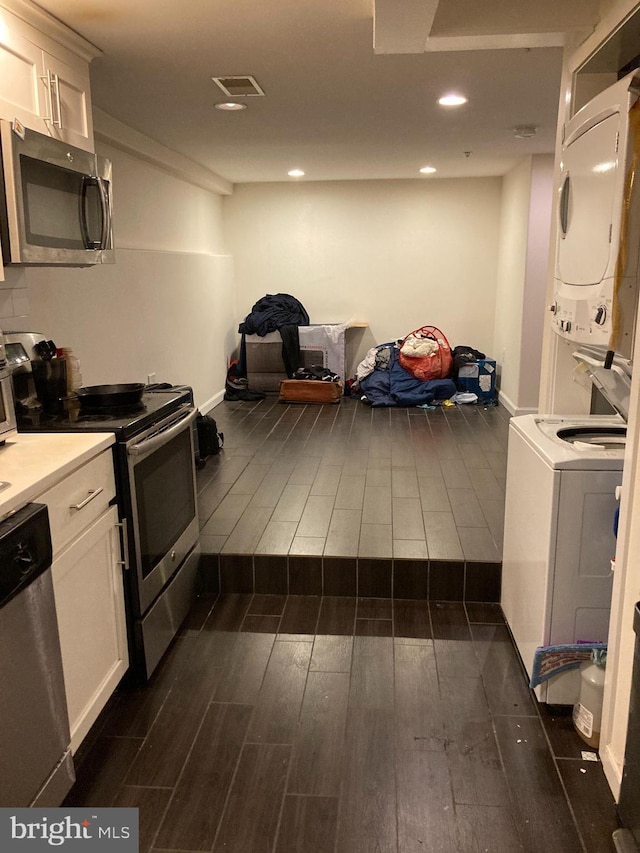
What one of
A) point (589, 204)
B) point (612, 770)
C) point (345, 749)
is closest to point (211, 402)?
point (345, 749)

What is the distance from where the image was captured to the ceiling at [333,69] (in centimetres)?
239

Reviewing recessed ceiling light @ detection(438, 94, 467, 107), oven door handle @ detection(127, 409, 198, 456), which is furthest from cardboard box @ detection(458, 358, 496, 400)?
oven door handle @ detection(127, 409, 198, 456)

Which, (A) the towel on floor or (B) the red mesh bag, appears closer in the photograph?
(A) the towel on floor

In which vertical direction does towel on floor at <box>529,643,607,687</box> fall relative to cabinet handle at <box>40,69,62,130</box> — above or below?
below

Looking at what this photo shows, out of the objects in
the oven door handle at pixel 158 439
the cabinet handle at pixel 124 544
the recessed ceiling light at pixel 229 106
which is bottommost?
the cabinet handle at pixel 124 544

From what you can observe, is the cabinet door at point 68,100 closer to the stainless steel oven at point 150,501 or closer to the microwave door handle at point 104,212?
the microwave door handle at point 104,212

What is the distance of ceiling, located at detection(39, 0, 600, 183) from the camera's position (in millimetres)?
2389

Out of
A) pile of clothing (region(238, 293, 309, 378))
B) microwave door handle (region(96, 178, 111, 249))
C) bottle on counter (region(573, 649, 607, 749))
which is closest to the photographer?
bottle on counter (region(573, 649, 607, 749))

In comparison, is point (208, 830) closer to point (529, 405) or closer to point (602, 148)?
point (602, 148)

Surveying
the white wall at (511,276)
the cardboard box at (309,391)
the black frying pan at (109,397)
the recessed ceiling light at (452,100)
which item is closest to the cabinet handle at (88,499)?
the black frying pan at (109,397)

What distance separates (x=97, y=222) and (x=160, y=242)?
2.75m

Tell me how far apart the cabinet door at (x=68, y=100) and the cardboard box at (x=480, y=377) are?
4617 millimetres

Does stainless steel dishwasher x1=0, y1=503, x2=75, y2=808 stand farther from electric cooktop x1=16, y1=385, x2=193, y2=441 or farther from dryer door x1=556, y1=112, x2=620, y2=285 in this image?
dryer door x1=556, y1=112, x2=620, y2=285

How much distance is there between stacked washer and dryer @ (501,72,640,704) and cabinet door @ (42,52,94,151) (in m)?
1.82
